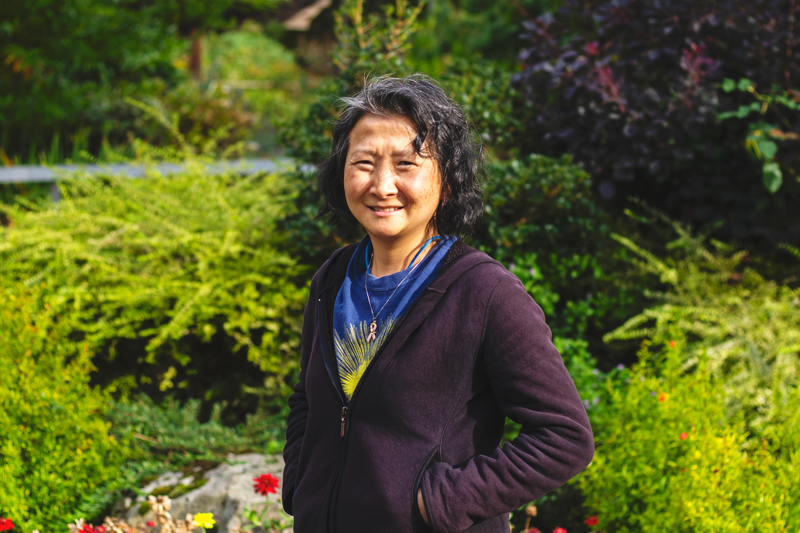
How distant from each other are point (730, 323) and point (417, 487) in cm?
226

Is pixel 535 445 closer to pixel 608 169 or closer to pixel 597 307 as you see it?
pixel 597 307

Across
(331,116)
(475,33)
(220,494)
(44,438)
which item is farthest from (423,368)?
(475,33)

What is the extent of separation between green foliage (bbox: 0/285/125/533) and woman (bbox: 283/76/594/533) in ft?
4.35

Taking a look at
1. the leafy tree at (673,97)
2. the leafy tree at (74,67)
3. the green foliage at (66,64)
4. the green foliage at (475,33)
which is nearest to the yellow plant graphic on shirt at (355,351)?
the leafy tree at (673,97)

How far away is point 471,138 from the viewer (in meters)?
1.41

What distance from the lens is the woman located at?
1149 millimetres

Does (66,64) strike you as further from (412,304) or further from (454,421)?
(454,421)

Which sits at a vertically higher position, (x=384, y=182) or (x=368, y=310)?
(x=384, y=182)

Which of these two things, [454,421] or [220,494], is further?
[220,494]

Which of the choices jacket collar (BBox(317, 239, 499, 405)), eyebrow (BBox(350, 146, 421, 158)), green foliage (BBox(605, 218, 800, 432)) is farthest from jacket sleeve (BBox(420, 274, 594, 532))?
green foliage (BBox(605, 218, 800, 432))

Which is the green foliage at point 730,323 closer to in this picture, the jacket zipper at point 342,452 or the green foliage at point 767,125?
the green foliage at point 767,125

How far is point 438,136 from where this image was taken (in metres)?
1.29

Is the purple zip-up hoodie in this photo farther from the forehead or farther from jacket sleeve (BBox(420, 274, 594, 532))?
the forehead

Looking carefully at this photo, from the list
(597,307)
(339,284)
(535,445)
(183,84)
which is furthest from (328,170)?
(183,84)
